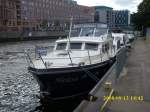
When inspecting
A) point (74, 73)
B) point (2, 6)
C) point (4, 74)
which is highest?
point (2, 6)

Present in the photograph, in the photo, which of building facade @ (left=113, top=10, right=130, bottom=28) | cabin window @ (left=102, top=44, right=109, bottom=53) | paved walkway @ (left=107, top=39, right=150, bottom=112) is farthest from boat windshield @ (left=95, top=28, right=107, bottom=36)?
building facade @ (left=113, top=10, right=130, bottom=28)

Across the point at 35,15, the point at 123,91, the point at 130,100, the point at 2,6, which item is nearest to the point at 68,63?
the point at 123,91

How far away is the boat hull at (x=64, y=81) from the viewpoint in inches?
627

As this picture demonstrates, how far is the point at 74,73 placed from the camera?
1628 cm

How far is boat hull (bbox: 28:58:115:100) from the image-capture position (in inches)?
627

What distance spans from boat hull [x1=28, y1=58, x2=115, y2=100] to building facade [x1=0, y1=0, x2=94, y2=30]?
409 ft

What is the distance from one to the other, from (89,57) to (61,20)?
17498 cm

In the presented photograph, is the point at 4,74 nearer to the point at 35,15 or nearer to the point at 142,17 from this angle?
the point at 142,17

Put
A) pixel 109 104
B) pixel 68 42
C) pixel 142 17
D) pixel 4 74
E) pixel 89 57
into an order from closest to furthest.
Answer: pixel 109 104 → pixel 89 57 → pixel 68 42 → pixel 4 74 → pixel 142 17

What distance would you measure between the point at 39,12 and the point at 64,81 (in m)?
168

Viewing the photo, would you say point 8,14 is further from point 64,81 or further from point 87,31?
point 64,81

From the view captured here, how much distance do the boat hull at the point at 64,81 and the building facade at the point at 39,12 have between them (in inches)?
4914

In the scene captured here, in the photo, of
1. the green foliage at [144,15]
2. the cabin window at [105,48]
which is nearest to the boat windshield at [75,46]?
the cabin window at [105,48]

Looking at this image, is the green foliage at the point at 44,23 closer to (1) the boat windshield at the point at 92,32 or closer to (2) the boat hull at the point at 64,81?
(1) the boat windshield at the point at 92,32
